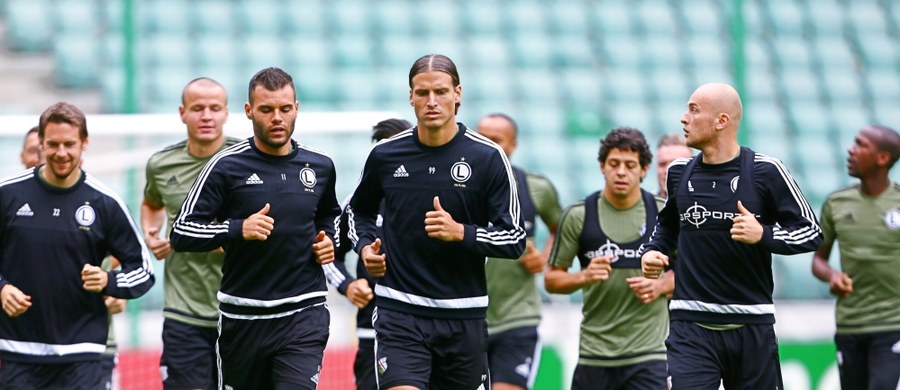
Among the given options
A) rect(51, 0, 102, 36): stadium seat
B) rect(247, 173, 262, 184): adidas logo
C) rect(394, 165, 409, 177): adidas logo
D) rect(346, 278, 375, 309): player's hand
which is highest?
rect(51, 0, 102, 36): stadium seat

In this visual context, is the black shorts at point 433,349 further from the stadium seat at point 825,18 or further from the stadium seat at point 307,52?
the stadium seat at point 825,18

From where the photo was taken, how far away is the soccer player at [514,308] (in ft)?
31.6

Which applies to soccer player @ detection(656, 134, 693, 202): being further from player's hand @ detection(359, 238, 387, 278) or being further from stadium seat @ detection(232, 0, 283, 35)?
stadium seat @ detection(232, 0, 283, 35)

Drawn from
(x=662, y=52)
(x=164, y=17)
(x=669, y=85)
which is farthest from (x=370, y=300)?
(x=662, y=52)

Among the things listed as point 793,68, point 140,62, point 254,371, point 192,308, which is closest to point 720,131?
point 254,371

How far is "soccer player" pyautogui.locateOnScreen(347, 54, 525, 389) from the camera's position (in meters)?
7.06

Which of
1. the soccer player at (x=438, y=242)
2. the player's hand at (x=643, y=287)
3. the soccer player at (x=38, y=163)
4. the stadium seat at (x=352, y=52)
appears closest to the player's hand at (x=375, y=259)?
the soccer player at (x=438, y=242)

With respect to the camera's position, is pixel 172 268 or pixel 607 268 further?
pixel 172 268

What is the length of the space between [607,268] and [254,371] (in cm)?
227

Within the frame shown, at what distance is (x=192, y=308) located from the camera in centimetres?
877

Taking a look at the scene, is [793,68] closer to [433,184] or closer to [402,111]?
[402,111]

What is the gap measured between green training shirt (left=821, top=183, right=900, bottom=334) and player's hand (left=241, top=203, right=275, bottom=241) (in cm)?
459

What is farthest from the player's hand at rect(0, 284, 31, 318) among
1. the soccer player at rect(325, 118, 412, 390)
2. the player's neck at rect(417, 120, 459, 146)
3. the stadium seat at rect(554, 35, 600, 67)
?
the stadium seat at rect(554, 35, 600, 67)

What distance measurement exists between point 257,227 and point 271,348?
755 millimetres
